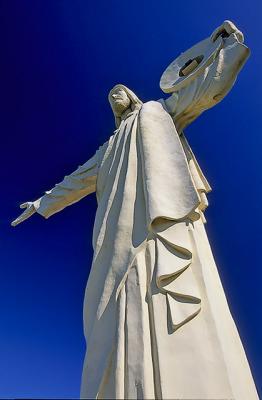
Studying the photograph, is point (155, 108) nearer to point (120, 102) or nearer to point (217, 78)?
point (217, 78)

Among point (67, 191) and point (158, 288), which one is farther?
point (67, 191)

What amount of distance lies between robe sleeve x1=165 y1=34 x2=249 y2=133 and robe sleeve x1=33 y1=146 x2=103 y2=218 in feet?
4.62

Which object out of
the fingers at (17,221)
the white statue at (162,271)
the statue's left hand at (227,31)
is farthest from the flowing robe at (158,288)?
the fingers at (17,221)

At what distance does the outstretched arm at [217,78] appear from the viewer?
3.94 metres

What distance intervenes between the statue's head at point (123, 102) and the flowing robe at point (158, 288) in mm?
1268

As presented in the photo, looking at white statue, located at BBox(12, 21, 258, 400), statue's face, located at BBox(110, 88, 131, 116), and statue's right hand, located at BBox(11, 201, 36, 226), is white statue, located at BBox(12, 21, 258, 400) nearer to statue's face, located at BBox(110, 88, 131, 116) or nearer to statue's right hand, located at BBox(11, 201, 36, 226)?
statue's face, located at BBox(110, 88, 131, 116)

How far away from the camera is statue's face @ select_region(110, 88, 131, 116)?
537 centimetres

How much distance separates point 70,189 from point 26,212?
2.14ft

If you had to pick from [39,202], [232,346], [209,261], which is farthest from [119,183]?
[232,346]

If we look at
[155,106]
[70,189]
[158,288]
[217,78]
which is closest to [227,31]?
[217,78]

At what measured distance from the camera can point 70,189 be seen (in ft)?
16.3

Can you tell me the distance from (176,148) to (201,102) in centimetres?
74

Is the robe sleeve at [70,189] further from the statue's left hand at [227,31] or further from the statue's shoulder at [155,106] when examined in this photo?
the statue's left hand at [227,31]

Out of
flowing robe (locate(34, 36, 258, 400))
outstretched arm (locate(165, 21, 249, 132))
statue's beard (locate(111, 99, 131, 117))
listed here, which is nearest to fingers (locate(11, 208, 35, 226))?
flowing robe (locate(34, 36, 258, 400))
